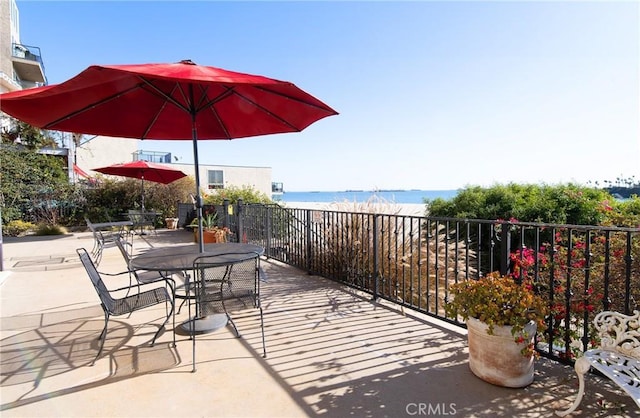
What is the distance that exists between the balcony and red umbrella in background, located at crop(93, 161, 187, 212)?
1685cm

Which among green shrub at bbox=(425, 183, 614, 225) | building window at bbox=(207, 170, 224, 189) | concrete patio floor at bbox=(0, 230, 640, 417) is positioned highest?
building window at bbox=(207, 170, 224, 189)

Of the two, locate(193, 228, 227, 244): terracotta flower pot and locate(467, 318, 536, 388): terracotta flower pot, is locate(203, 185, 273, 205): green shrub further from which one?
locate(467, 318, 536, 388): terracotta flower pot

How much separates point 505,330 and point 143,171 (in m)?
8.90

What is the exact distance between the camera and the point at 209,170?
25516mm

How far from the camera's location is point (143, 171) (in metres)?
8.66

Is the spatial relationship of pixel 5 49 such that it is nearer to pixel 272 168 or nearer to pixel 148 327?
pixel 272 168

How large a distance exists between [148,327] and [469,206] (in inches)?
275

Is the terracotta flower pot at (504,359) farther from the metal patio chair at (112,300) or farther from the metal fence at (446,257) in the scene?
the metal patio chair at (112,300)

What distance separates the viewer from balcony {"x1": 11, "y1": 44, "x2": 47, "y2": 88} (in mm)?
18938

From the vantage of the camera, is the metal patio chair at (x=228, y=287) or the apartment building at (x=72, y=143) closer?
the metal patio chair at (x=228, y=287)

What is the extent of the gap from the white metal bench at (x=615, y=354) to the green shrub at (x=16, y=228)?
47.2 ft

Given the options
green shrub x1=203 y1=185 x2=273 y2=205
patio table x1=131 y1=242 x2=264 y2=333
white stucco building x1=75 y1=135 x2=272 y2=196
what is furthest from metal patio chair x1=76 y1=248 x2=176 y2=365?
white stucco building x1=75 y1=135 x2=272 y2=196

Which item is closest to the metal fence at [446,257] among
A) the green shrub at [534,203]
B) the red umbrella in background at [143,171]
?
the green shrub at [534,203]

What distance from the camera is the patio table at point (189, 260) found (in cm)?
264
